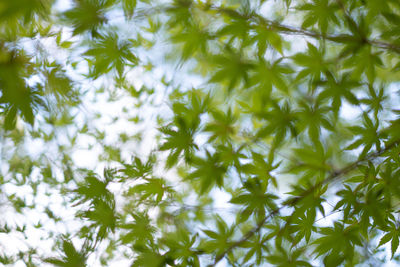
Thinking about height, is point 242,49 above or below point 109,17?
below

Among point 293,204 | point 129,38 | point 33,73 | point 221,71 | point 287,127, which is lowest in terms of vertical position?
point 293,204

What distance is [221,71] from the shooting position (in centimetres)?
88

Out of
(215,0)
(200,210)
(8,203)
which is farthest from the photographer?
(8,203)

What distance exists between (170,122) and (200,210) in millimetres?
394

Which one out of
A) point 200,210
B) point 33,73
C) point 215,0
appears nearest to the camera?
point 33,73

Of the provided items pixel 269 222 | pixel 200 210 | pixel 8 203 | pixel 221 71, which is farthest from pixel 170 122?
pixel 8 203

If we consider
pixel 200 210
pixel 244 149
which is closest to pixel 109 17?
pixel 244 149

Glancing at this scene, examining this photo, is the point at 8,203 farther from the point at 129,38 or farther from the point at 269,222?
the point at 269,222

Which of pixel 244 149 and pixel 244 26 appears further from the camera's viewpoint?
pixel 244 149

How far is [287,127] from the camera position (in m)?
0.91

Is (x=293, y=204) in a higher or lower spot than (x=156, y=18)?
lower

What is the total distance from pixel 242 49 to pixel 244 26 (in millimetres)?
69

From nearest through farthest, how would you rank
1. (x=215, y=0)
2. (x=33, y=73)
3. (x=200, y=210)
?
1. (x=33, y=73)
2. (x=215, y=0)
3. (x=200, y=210)

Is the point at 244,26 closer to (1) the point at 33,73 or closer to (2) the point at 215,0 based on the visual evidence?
(2) the point at 215,0
